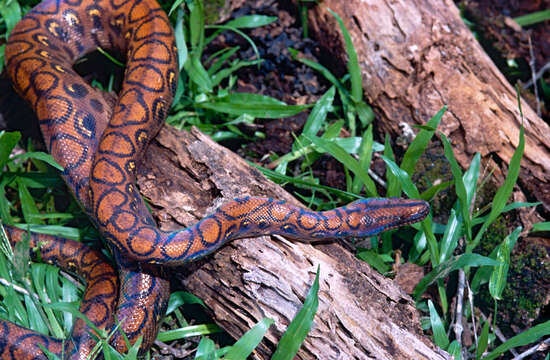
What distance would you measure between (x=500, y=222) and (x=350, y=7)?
3.10m

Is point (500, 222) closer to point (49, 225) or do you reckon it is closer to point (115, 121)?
point (115, 121)

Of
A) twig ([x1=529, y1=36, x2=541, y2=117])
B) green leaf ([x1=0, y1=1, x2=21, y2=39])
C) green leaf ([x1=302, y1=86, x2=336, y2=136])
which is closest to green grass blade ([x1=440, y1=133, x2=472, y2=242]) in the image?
green leaf ([x1=302, y1=86, x2=336, y2=136])

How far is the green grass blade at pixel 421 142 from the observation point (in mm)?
5051

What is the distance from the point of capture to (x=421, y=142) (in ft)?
16.6

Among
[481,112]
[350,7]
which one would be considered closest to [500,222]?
[481,112]

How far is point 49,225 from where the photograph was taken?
5285 mm

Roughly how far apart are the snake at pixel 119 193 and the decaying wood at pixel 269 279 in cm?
19

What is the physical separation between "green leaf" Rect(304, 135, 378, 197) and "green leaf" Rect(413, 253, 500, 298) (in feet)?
3.32

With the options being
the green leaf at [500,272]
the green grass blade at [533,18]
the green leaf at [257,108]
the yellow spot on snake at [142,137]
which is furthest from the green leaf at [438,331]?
the green grass blade at [533,18]

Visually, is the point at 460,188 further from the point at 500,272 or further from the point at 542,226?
the point at 542,226

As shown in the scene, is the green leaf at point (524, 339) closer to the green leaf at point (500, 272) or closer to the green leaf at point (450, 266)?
the green leaf at point (500, 272)

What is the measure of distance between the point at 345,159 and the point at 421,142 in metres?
0.83

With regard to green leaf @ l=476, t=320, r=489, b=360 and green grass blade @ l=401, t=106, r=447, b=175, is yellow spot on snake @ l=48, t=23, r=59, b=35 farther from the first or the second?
green leaf @ l=476, t=320, r=489, b=360

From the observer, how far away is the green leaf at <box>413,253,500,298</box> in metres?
4.44
